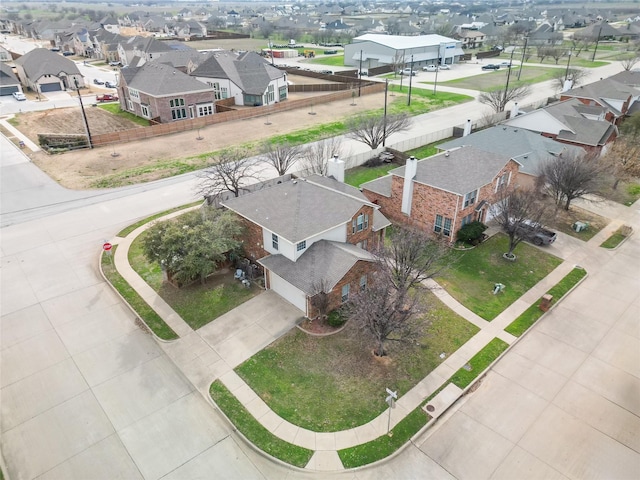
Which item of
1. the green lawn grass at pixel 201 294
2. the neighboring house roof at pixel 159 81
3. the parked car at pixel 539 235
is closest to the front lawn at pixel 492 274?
the parked car at pixel 539 235

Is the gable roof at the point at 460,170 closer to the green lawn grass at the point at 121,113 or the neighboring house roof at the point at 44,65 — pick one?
the green lawn grass at the point at 121,113

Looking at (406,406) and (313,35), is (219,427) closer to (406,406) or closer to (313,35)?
(406,406)

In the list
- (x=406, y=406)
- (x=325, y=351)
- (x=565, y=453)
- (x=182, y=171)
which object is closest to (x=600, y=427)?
(x=565, y=453)

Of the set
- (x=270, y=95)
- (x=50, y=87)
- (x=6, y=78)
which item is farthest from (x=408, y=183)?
(x=6, y=78)

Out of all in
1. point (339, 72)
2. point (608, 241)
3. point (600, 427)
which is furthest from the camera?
point (339, 72)

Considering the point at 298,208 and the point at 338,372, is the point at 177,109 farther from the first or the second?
the point at 338,372

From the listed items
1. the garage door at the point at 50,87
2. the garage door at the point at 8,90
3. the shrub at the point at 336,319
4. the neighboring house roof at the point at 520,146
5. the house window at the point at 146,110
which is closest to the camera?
the shrub at the point at 336,319
